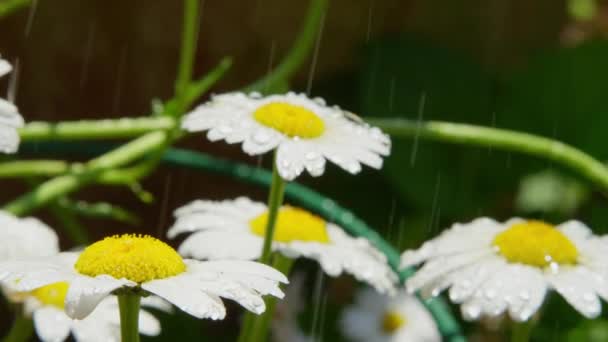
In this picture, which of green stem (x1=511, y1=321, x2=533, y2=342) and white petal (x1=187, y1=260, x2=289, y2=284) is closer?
white petal (x1=187, y1=260, x2=289, y2=284)

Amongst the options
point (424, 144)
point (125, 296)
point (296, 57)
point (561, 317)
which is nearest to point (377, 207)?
point (424, 144)

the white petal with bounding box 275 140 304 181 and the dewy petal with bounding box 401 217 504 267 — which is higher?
the white petal with bounding box 275 140 304 181

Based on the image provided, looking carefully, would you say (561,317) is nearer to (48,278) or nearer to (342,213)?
(342,213)

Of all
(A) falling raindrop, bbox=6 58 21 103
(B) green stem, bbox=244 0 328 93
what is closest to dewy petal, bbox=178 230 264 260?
(B) green stem, bbox=244 0 328 93

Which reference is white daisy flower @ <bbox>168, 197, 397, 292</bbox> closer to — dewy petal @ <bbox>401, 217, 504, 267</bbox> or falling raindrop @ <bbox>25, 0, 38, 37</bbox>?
dewy petal @ <bbox>401, 217, 504, 267</bbox>

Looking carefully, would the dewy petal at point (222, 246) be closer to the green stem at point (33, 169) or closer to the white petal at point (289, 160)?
the white petal at point (289, 160)

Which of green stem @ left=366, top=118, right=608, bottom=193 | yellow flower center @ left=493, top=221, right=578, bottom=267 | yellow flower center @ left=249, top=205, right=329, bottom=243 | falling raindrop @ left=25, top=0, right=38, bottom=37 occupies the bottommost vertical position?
yellow flower center @ left=249, top=205, right=329, bottom=243
